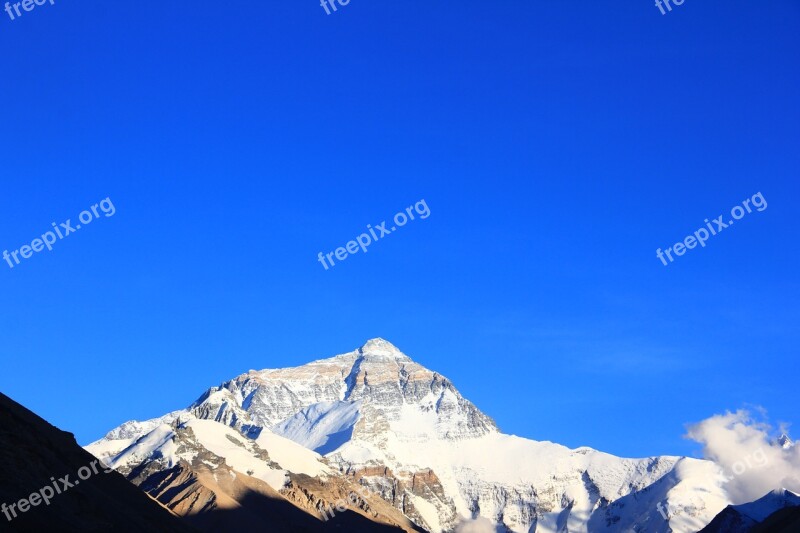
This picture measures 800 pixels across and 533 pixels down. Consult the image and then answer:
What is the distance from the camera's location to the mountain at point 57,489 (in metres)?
112

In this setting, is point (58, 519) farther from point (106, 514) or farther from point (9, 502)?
point (106, 514)

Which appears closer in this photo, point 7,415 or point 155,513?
point 7,415

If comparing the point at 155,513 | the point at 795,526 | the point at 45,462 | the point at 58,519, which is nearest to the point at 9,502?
the point at 58,519

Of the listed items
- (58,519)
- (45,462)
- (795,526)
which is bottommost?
(795,526)

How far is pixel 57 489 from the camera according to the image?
400 feet

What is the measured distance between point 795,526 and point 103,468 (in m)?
125

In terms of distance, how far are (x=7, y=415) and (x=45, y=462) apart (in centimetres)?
855

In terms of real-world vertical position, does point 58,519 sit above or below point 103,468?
below

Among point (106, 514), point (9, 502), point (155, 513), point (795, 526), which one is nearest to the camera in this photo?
point (9, 502)

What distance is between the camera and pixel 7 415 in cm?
13438

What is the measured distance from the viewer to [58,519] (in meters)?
114

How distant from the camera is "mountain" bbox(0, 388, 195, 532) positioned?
112188mm

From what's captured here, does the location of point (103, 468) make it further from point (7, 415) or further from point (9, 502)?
point (9, 502)

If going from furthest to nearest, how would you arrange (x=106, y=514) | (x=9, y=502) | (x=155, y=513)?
1. (x=155, y=513)
2. (x=106, y=514)
3. (x=9, y=502)
